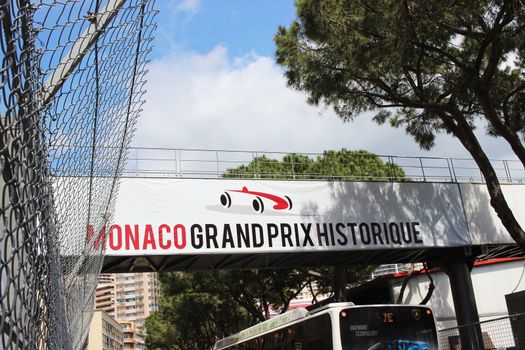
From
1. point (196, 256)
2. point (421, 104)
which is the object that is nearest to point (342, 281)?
point (196, 256)

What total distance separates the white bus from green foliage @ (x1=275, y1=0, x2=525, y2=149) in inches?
222

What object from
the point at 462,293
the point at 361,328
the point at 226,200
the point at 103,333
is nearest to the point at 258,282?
the point at 462,293

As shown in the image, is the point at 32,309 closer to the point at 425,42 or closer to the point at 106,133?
the point at 106,133

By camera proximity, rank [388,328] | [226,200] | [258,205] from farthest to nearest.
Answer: [258,205] → [226,200] → [388,328]

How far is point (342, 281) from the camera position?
895 inches

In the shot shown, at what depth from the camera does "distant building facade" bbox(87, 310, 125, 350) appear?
192 feet

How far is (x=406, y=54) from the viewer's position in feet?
45.2

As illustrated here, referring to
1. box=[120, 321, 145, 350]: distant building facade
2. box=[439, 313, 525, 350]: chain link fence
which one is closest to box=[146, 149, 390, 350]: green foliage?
box=[439, 313, 525, 350]: chain link fence

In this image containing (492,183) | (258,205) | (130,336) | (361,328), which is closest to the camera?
(361,328)

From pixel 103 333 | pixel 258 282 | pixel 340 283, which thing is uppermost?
pixel 103 333

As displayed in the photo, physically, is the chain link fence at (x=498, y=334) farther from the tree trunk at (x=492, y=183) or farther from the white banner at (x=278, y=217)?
the white banner at (x=278, y=217)

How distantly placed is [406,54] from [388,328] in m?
6.53

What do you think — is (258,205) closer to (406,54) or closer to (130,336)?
(406,54)

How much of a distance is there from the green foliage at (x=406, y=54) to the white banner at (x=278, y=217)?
9.69 feet
